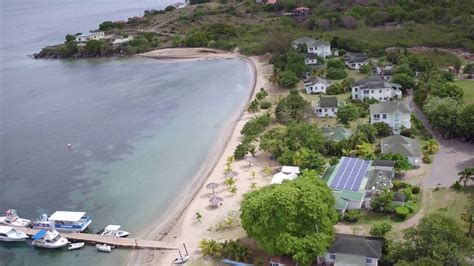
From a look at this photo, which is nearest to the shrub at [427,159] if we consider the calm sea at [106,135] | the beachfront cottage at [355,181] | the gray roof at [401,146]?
the gray roof at [401,146]

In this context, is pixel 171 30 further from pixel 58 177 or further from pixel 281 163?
pixel 281 163

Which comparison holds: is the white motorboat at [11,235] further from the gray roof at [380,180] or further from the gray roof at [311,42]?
the gray roof at [311,42]

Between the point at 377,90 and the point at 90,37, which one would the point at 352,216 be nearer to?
the point at 377,90

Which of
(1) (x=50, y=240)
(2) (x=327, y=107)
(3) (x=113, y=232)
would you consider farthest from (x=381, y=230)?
(2) (x=327, y=107)

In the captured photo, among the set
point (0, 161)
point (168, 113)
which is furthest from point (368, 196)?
point (0, 161)

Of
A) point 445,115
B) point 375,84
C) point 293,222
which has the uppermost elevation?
point 375,84

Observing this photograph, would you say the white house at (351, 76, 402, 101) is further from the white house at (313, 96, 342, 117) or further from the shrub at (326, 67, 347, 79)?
the shrub at (326, 67, 347, 79)
